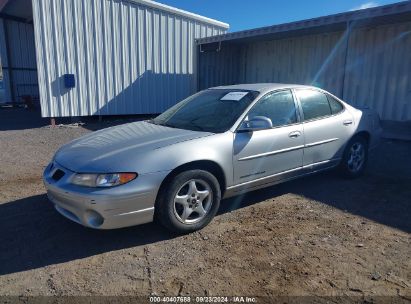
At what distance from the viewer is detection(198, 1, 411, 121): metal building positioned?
8531 mm

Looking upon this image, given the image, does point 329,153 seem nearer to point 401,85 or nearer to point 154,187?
point 154,187

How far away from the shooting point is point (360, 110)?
550 centimetres

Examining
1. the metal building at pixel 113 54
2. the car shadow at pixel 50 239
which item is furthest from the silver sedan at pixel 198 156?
the metal building at pixel 113 54

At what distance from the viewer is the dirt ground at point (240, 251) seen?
8.93 feet

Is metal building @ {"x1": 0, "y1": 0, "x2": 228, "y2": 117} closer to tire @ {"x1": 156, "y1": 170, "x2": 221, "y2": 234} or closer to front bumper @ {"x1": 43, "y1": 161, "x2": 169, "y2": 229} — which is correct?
front bumper @ {"x1": 43, "y1": 161, "x2": 169, "y2": 229}

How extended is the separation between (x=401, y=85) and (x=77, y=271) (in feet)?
28.7

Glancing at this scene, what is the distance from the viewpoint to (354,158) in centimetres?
545

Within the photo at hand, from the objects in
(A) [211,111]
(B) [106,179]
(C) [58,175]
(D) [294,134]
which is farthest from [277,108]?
(C) [58,175]

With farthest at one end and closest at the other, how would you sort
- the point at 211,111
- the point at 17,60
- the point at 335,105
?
the point at 17,60 < the point at 335,105 < the point at 211,111

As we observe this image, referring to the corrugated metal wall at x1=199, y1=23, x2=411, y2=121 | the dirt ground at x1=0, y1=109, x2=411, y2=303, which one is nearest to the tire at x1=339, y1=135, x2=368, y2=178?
the dirt ground at x1=0, y1=109, x2=411, y2=303

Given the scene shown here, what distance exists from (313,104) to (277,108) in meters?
0.75

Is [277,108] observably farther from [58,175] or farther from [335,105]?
[58,175]

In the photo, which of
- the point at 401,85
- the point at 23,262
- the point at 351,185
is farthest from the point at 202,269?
the point at 401,85

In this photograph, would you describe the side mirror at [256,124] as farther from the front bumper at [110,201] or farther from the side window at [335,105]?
the side window at [335,105]
